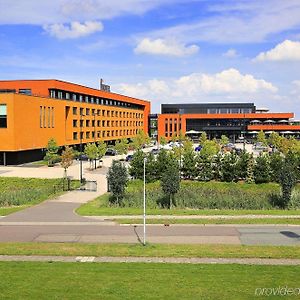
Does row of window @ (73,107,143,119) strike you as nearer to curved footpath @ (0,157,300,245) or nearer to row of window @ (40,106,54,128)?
row of window @ (40,106,54,128)

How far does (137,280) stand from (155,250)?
13.9 feet

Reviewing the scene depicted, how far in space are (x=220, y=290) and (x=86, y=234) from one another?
10.4 meters

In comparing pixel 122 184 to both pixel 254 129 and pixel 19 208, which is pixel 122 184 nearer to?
pixel 19 208

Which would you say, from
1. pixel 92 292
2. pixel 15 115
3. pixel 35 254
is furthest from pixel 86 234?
pixel 15 115

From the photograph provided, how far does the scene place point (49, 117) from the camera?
6856 cm

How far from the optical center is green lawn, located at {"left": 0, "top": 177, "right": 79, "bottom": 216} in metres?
33.1

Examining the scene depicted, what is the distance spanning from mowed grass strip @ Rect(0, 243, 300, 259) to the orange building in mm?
41742

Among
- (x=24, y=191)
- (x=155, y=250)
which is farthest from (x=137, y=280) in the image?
(x=24, y=191)

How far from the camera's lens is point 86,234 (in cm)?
2198

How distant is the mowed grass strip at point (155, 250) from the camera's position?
1759cm

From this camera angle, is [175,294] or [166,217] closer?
[175,294]

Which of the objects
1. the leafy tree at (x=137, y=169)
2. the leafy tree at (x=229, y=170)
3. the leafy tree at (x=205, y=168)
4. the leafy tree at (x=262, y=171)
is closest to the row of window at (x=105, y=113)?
the leafy tree at (x=137, y=169)

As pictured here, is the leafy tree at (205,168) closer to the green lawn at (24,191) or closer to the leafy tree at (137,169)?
the leafy tree at (137,169)

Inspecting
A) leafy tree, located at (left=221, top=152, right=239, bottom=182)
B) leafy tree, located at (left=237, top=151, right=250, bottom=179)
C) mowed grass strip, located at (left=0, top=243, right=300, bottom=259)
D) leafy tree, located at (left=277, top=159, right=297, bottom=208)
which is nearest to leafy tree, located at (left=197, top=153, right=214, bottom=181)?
leafy tree, located at (left=221, top=152, right=239, bottom=182)
